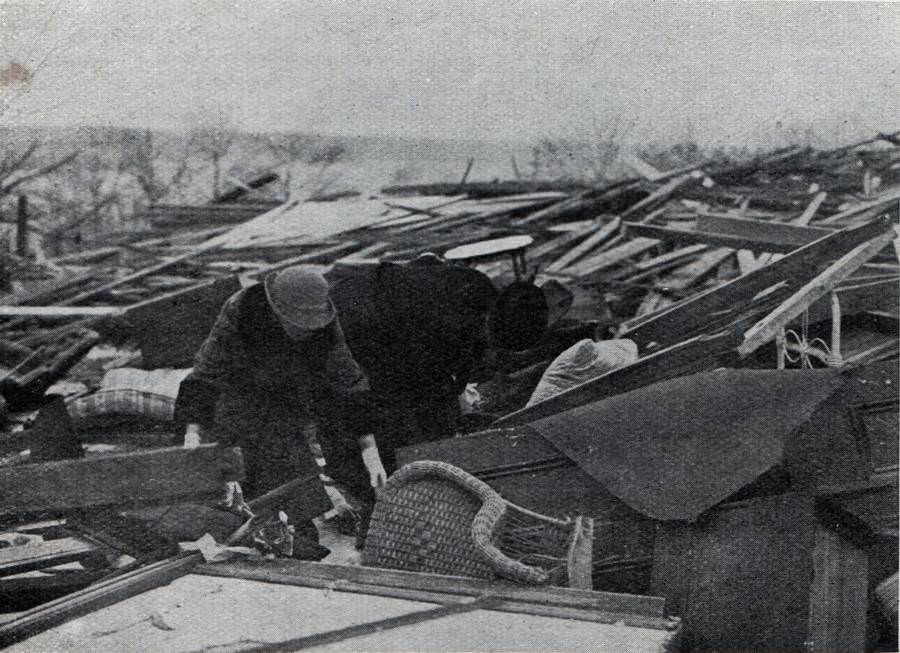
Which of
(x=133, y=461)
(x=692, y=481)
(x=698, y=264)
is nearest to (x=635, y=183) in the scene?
(x=698, y=264)

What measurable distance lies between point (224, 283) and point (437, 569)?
2756mm

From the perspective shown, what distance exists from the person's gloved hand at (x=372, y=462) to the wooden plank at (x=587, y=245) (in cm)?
285

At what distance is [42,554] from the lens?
156 inches

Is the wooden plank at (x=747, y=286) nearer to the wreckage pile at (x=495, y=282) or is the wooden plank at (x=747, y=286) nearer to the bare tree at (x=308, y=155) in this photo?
the wreckage pile at (x=495, y=282)

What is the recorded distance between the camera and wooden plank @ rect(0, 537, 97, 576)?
150 inches

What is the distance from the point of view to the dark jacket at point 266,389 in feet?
13.8

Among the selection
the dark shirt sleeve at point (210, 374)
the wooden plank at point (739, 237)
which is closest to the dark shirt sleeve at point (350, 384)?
the dark shirt sleeve at point (210, 374)

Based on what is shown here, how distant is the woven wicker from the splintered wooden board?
0.39m

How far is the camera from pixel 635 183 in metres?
8.16

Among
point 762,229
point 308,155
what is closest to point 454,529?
point 762,229

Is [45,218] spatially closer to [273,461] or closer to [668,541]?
[273,461]

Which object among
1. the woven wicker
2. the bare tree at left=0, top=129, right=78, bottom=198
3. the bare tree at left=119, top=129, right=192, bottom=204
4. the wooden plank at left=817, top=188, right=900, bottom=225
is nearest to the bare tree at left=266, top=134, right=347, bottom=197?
the bare tree at left=119, top=129, right=192, bottom=204

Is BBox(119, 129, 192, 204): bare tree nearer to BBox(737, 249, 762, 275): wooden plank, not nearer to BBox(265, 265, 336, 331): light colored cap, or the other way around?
BBox(265, 265, 336, 331): light colored cap

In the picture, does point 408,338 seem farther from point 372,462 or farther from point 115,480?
point 115,480
